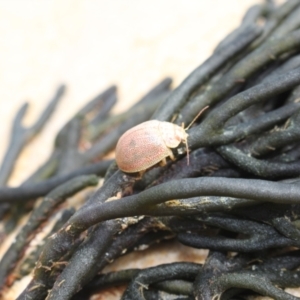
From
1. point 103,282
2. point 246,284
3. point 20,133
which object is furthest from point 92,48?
point 246,284

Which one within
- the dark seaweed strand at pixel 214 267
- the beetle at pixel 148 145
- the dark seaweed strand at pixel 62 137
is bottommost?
the dark seaweed strand at pixel 214 267

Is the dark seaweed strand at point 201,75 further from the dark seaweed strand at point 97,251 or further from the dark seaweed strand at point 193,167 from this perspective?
the dark seaweed strand at point 97,251

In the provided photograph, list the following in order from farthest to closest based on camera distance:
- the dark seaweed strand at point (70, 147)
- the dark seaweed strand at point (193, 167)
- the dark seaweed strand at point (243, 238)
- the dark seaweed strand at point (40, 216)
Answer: the dark seaweed strand at point (70, 147) < the dark seaweed strand at point (40, 216) < the dark seaweed strand at point (193, 167) < the dark seaweed strand at point (243, 238)

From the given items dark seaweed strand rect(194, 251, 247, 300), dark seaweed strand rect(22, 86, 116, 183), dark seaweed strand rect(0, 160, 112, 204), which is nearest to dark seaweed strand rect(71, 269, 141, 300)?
dark seaweed strand rect(194, 251, 247, 300)

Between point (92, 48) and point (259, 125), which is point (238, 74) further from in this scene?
point (92, 48)

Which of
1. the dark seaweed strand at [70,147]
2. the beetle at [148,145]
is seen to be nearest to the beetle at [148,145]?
the beetle at [148,145]

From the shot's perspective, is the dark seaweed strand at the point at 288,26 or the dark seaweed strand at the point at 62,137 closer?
the dark seaweed strand at the point at 288,26

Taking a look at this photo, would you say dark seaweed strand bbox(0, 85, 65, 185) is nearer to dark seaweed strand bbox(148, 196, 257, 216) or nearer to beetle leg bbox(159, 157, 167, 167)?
beetle leg bbox(159, 157, 167, 167)

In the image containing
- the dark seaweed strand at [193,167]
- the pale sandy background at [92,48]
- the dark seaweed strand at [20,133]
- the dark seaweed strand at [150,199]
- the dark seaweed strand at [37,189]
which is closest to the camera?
the dark seaweed strand at [150,199]
